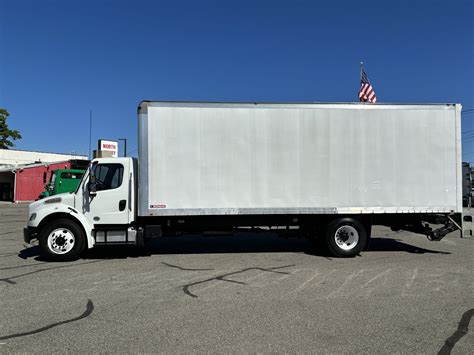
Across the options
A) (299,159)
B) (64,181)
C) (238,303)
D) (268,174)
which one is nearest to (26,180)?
(64,181)

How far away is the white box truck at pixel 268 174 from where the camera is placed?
9.14 m

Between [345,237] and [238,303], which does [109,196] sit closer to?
[238,303]

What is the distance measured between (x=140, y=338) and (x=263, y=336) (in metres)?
1.32

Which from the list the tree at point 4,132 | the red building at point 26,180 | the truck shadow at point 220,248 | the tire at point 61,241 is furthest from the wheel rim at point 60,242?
the tree at point 4,132

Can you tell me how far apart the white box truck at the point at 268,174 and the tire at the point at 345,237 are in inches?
0.9

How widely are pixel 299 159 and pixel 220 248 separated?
10.6 ft

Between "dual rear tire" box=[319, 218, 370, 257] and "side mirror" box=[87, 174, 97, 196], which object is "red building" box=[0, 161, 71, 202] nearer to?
"side mirror" box=[87, 174, 97, 196]

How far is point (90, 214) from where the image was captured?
918 cm

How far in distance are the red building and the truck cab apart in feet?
122

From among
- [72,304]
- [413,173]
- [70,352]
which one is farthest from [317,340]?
[413,173]

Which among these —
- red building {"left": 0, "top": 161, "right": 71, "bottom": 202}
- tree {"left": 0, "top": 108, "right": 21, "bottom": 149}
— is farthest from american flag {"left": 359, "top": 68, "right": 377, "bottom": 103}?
tree {"left": 0, "top": 108, "right": 21, "bottom": 149}

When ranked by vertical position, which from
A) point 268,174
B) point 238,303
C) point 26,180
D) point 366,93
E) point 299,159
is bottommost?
point 238,303

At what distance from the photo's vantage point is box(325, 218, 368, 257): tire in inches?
374

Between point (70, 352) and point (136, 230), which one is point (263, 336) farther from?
point (136, 230)
